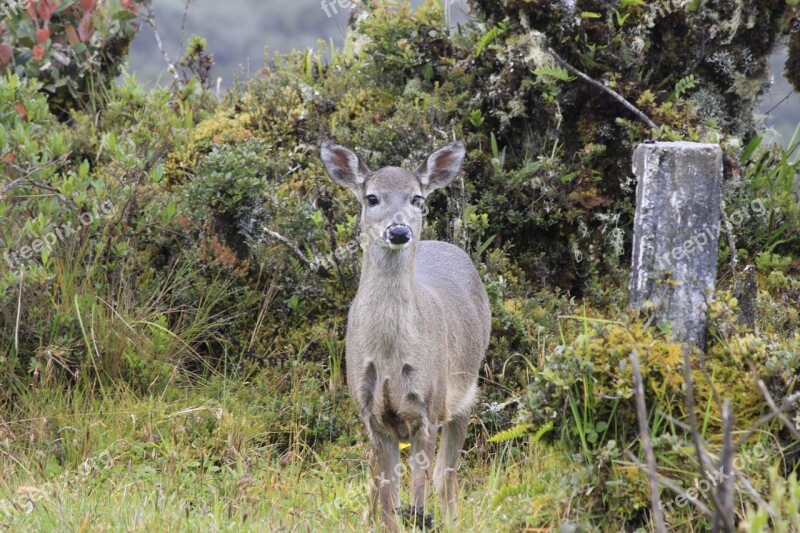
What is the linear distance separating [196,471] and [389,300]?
172 cm

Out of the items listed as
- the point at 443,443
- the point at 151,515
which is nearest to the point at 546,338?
the point at 443,443

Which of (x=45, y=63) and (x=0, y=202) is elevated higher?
(x=45, y=63)

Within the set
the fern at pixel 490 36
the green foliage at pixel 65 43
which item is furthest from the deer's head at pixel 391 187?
the green foliage at pixel 65 43

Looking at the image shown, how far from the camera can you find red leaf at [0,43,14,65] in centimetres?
877

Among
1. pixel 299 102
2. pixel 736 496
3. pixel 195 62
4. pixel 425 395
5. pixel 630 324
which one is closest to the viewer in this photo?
pixel 736 496

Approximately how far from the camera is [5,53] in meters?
8.79

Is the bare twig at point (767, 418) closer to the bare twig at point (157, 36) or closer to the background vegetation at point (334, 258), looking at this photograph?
the background vegetation at point (334, 258)

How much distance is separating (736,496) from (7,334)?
4596 millimetres

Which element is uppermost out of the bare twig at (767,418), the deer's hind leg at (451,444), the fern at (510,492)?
the bare twig at (767,418)

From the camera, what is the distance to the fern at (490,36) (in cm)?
797

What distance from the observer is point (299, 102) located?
888 cm

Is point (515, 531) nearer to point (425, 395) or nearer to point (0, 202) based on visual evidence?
point (425, 395)

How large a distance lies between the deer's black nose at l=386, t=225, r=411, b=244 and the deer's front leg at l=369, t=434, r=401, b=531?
1.02m

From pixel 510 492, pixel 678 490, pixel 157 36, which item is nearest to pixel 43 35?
pixel 157 36
